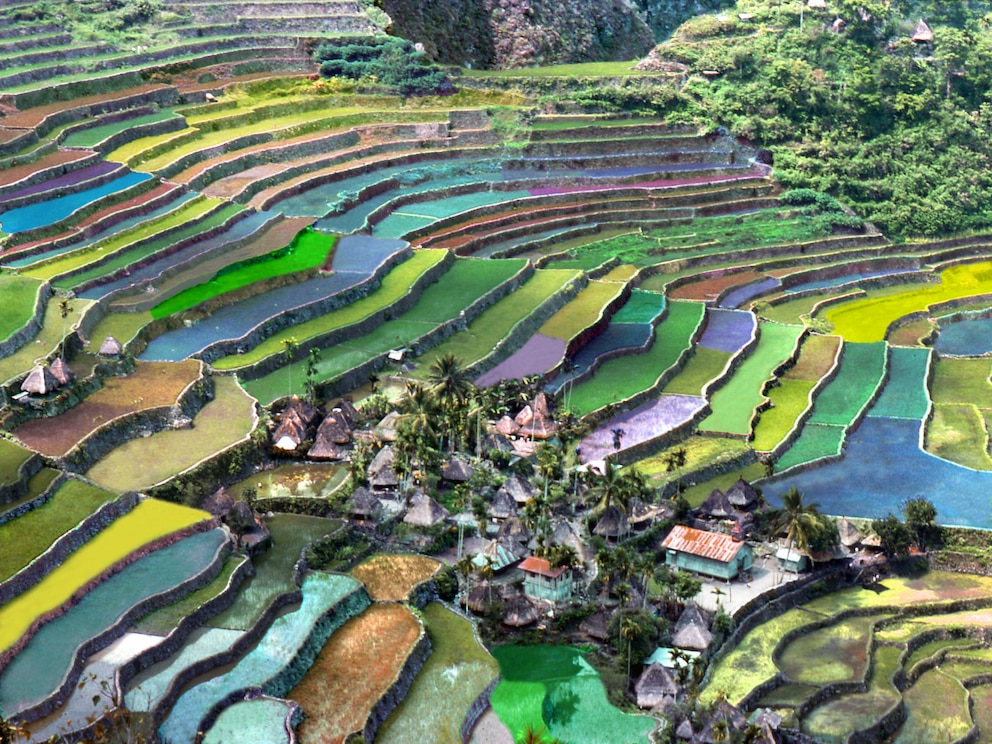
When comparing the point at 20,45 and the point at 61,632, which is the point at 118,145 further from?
the point at 61,632

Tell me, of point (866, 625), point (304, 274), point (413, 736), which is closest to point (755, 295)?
point (304, 274)

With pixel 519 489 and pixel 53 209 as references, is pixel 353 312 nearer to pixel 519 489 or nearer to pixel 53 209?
pixel 519 489

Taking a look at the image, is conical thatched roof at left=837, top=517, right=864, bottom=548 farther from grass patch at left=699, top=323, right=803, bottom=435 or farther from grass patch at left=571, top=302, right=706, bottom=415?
grass patch at left=571, top=302, right=706, bottom=415

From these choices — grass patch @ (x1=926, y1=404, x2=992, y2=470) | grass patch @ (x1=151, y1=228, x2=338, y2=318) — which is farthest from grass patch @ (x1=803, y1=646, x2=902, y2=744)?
grass patch @ (x1=151, y1=228, x2=338, y2=318)

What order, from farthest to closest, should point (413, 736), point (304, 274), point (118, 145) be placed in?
1. point (118, 145)
2. point (304, 274)
3. point (413, 736)

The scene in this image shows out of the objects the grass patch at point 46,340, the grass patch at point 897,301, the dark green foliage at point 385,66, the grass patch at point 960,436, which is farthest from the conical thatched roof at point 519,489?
the dark green foliage at point 385,66

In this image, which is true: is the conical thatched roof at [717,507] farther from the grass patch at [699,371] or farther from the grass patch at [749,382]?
the grass patch at [699,371]
